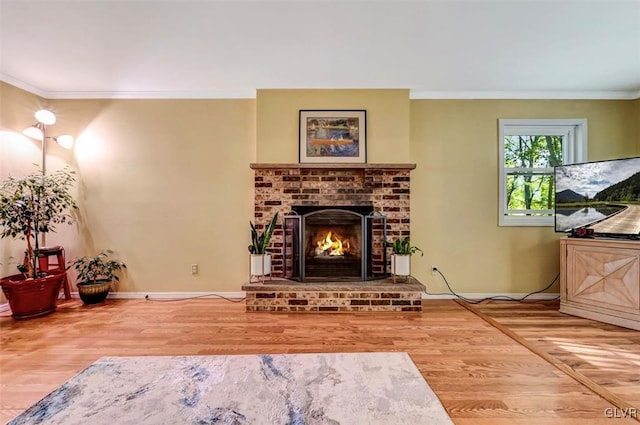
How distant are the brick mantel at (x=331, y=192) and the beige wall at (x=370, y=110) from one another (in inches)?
7.6

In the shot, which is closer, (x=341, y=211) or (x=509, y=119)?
(x=341, y=211)

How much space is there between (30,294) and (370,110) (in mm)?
3956

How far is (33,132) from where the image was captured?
297cm

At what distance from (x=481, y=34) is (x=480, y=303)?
2649 mm

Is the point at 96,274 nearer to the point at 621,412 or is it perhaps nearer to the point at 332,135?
the point at 332,135

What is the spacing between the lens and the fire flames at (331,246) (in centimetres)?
306

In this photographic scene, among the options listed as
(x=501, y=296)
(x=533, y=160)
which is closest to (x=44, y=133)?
(x=501, y=296)

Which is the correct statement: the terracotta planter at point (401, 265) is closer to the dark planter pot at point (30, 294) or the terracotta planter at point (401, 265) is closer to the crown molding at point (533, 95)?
the crown molding at point (533, 95)

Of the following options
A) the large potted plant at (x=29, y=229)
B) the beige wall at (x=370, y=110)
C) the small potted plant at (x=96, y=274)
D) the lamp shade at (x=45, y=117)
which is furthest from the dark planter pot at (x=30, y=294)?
the beige wall at (x=370, y=110)

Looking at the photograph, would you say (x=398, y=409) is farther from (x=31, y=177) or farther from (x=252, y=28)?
(x=31, y=177)

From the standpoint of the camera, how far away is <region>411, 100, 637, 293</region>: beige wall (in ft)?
10.6

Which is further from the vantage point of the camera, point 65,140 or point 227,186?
point 227,186

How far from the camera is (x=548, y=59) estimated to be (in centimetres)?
252

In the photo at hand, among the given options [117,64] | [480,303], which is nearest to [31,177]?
[117,64]
